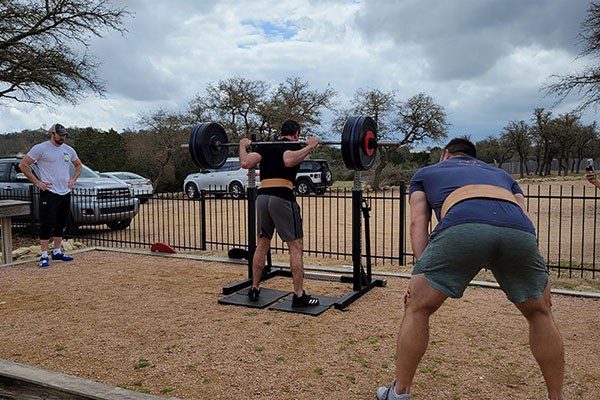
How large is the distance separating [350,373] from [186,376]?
1.12m

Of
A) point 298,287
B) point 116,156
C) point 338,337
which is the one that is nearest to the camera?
point 338,337

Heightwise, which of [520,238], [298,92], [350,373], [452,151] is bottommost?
[350,373]

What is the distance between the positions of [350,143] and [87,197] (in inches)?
299

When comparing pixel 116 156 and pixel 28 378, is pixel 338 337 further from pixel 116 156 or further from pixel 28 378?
pixel 116 156

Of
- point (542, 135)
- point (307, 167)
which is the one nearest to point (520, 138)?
point (542, 135)

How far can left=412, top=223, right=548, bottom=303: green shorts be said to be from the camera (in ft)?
8.29

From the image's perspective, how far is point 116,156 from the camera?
3212 cm

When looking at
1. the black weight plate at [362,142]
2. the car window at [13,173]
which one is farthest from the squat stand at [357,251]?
the car window at [13,173]

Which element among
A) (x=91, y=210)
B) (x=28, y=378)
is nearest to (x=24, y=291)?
(x=28, y=378)

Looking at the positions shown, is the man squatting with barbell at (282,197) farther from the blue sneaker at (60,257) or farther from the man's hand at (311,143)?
the blue sneaker at (60,257)

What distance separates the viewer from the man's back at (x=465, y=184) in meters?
2.58

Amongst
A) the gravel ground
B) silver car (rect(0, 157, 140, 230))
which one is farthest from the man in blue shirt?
silver car (rect(0, 157, 140, 230))

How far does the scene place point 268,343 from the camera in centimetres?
409

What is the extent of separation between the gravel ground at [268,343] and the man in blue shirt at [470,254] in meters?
0.65
